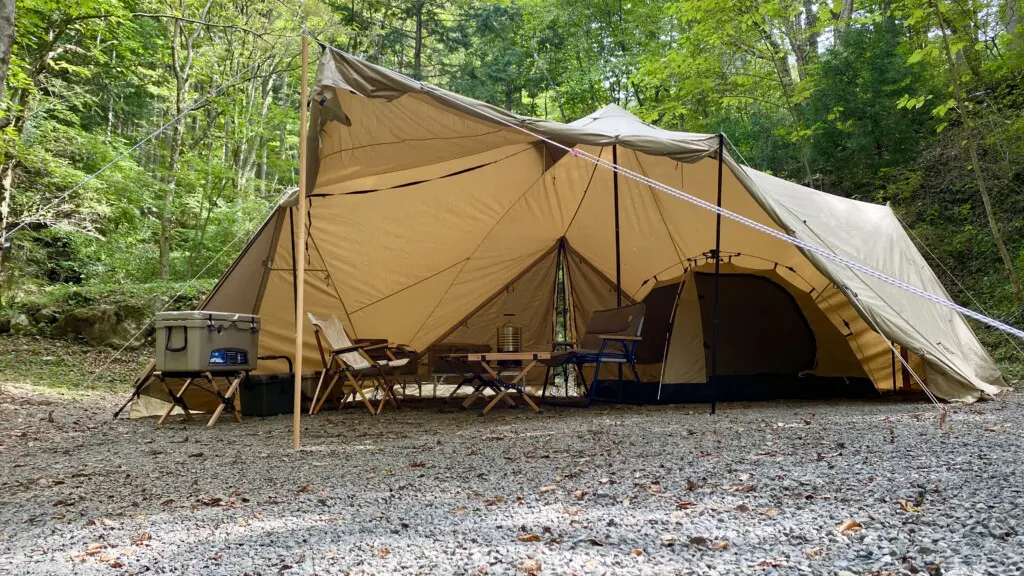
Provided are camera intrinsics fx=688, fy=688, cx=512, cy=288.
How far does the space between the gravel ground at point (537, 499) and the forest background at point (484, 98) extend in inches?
110

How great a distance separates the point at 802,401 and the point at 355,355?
3.58 m

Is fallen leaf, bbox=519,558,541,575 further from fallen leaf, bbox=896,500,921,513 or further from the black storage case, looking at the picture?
the black storage case

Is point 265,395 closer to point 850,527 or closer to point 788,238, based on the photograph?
point 788,238

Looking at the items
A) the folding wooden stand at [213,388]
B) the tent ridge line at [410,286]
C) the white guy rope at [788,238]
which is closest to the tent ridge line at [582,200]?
the tent ridge line at [410,286]

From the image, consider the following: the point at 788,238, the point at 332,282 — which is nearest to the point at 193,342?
the point at 332,282

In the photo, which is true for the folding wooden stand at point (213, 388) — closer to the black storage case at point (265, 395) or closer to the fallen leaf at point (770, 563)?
the black storage case at point (265, 395)

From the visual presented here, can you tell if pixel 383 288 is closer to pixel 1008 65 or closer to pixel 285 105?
pixel 1008 65

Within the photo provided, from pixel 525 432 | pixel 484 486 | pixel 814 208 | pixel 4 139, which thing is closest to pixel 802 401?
pixel 814 208

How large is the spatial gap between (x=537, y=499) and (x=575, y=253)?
15.4 ft

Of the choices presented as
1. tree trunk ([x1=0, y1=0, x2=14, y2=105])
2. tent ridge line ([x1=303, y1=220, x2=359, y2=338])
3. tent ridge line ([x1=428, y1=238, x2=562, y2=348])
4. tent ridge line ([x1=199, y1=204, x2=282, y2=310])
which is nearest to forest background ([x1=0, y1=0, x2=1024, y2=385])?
tree trunk ([x1=0, y1=0, x2=14, y2=105])

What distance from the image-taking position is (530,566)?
1616 millimetres

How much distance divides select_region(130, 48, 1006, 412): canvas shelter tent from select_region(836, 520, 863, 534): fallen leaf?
2.66 m

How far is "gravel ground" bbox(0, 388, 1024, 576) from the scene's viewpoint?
1685 millimetres

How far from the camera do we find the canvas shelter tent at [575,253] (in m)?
4.36
